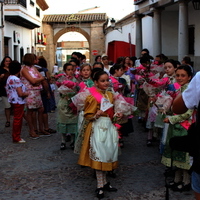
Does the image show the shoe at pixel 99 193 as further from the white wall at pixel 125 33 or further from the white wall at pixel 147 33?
the white wall at pixel 125 33

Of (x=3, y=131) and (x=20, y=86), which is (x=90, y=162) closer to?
(x=20, y=86)

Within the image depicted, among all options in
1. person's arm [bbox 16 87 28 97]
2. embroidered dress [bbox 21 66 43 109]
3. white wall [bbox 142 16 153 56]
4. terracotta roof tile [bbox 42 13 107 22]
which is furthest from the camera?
terracotta roof tile [bbox 42 13 107 22]

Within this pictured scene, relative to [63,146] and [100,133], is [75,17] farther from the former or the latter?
[100,133]

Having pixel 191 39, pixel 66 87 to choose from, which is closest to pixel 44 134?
pixel 66 87

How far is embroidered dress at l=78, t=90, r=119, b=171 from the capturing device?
4.84 metres

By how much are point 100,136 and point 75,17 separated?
37164mm

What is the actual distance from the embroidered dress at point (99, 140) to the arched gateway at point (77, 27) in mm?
34797

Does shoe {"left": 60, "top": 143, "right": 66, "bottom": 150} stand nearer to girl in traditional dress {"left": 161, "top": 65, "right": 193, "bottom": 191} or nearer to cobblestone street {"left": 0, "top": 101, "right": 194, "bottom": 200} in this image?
cobblestone street {"left": 0, "top": 101, "right": 194, "bottom": 200}

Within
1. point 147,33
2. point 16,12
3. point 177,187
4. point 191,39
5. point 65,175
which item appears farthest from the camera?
point 16,12

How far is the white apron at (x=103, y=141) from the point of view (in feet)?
15.9

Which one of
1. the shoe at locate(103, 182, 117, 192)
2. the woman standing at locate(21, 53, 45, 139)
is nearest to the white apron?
the shoe at locate(103, 182, 117, 192)

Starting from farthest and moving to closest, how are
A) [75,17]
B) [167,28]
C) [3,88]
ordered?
1. [75,17]
2. [167,28]
3. [3,88]

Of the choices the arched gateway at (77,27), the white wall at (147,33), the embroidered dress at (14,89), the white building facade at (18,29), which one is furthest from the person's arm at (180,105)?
the arched gateway at (77,27)

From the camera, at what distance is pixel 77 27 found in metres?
41.0
